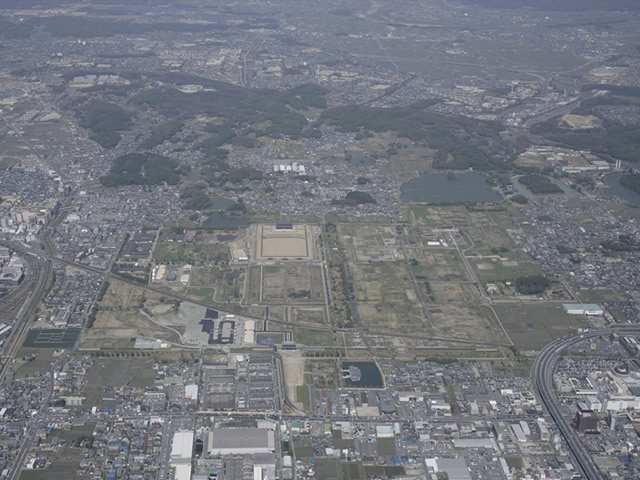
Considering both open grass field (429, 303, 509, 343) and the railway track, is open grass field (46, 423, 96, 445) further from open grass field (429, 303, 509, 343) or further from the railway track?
open grass field (429, 303, 509, 343)

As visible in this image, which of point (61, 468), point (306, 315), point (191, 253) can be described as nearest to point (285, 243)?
point (191, 253)

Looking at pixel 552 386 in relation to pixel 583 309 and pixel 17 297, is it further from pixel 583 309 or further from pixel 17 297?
pixel 17 297

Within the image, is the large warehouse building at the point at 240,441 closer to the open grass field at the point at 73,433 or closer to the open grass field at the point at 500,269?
the open grass field at the point at 73,433

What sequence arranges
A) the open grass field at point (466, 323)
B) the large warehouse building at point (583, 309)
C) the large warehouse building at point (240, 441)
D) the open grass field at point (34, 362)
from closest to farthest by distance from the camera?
the large warehouse building at point (240, 441)
the open grass field at point (34, 362)
the open grass field at point (466, 323)
the large warehouse building at point (583, 309)

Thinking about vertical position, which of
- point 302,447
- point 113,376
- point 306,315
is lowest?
point 306,315

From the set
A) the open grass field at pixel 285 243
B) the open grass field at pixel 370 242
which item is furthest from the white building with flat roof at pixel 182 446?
the open grass field at pixel 370 242
